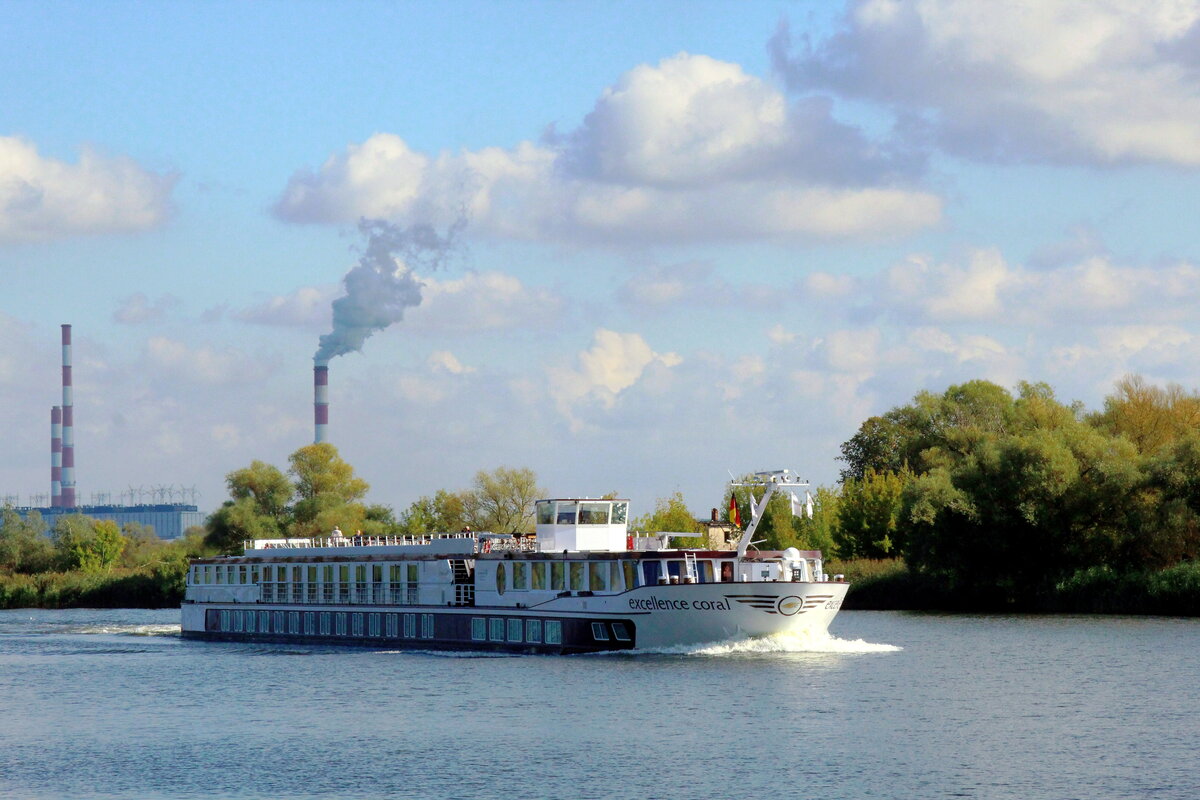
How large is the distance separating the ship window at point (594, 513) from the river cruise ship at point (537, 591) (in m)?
0.05

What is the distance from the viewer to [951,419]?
117 m

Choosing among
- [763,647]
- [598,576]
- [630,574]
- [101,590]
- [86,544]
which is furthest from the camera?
[86,544]

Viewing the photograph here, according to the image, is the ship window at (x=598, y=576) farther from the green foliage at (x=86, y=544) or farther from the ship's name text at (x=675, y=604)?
the green foliage at (x=86, y=544)

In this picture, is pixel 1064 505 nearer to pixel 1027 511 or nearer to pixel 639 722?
pixel 1027 511

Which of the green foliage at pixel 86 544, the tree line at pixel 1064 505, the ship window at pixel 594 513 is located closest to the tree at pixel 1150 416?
the tree line at pixel 1064 505

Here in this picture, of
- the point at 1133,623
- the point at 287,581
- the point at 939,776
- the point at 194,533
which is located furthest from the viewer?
the point at 194,533

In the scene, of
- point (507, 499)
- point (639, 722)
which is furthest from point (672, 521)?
point (639, 722)

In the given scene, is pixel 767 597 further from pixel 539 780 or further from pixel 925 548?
pixel 925 548

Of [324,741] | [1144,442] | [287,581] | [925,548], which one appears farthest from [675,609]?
[1144,442]

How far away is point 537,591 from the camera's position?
191 ft

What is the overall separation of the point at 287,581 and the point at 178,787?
1506 inches

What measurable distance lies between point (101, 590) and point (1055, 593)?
69535 millimetres

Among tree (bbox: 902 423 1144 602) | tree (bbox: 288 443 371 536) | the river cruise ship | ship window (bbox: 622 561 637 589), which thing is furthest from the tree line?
tree (bbox: 288 443 371 536)

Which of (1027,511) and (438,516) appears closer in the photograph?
(1027,511)
